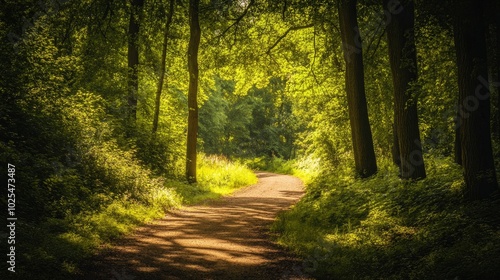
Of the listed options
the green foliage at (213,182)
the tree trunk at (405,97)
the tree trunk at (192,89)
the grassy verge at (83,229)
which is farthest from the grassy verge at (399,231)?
the tree trunk at (192,89)

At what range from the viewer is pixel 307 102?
2108 cm

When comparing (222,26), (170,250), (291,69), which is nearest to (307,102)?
(291,69)

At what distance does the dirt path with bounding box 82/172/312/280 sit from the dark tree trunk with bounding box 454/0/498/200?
3596mm

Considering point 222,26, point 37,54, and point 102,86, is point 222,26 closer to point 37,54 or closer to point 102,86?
point 102,86

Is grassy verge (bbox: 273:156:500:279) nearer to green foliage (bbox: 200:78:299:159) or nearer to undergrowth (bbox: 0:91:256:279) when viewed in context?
undergrowth (bbox: 0:91:256:279)

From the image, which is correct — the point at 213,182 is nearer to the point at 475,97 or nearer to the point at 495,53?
the point at 495,53

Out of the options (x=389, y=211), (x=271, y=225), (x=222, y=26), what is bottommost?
(x=271, y=225)

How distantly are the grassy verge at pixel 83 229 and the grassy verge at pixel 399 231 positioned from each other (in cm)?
391

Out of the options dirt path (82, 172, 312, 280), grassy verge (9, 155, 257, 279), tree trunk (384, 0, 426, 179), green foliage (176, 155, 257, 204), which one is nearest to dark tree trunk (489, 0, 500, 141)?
tree trunk (384, 0, 426, 179)

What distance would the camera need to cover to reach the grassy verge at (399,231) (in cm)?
548

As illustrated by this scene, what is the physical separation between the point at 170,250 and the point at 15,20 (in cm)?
731

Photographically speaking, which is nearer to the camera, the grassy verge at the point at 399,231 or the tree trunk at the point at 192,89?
the grassy verge at the point at 399,231

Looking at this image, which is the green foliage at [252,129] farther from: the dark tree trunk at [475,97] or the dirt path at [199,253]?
the dark tree trunk at [475,97]

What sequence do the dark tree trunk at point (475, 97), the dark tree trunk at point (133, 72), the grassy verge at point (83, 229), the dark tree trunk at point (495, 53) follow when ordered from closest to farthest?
1. the grassy verge at point (83, 229)
2. the dark tree trunk at point (475, 97)
3. the dark tree trunk at point (495, 53)
4. the dark tree trunk at point (133, 72)
